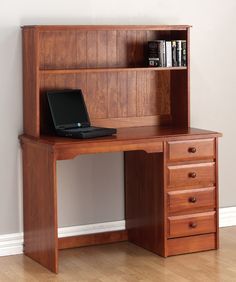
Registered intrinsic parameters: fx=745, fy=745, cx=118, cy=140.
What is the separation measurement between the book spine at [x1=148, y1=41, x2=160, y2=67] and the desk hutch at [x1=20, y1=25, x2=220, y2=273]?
8cm

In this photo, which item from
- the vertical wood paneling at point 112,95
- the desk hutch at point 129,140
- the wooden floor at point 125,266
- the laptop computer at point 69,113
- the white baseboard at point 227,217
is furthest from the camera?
the white baseboard at point 227,217

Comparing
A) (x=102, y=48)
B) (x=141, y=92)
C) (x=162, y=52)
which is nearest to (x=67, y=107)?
(x=102, y=48)

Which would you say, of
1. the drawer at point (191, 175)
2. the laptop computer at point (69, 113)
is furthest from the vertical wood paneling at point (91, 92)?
the drawer at point (191, 175)

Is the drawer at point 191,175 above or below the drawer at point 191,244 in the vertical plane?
above

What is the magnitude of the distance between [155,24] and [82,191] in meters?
1.18

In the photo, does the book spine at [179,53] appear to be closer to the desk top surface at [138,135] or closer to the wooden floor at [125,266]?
the desk top surface at [138,135]

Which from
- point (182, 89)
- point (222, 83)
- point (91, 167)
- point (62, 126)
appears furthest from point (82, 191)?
point (222, 83)

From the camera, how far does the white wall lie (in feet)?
14.6

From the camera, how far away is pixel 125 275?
13.6 feet

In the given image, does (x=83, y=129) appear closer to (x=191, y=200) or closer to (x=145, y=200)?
(x=145, y=200)

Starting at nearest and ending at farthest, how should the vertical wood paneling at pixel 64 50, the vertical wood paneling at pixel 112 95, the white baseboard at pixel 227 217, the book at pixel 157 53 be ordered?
the vertical wood paneling at pixel 64 50, the book at pixel 157 53, the vertical wood paneling at pixel 112 95, the white baseboard at pixel 227 217

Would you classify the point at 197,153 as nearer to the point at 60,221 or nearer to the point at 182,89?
the point at 182,89

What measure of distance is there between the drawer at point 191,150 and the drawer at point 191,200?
0.20 m

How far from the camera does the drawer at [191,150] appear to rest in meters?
4.41
